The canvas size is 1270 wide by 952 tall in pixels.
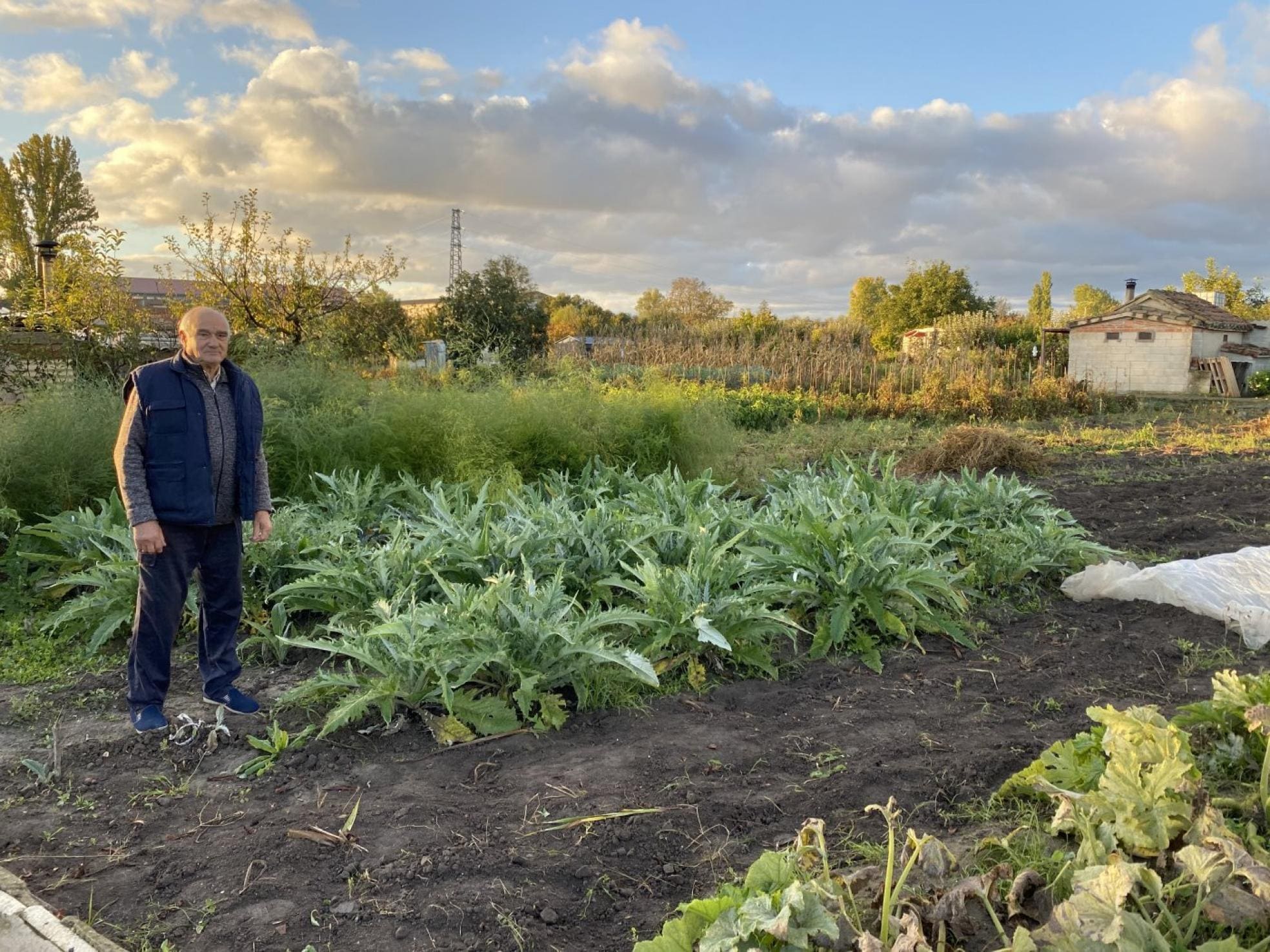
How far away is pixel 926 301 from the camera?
155 feet

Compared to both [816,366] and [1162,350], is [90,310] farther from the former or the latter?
[1162,350]

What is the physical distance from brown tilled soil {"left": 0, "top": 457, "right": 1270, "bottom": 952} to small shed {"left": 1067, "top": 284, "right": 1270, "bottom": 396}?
23.9 meters

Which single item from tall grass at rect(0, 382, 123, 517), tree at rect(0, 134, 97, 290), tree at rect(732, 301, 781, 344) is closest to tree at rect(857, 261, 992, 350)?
tree at rect(732, 301, 781, 344)

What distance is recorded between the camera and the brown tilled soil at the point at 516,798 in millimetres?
2201

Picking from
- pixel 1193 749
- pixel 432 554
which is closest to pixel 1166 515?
pixel 1193 749

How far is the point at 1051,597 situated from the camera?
4984mm

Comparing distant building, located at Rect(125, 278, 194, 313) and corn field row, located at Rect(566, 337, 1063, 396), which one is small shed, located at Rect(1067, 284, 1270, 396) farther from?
distant building, located at Rect(125, 278, 194, 313)

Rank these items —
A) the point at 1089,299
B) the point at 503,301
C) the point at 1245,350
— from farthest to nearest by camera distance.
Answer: the point at 1089,299
the point at 503,301
the point at 1245,350

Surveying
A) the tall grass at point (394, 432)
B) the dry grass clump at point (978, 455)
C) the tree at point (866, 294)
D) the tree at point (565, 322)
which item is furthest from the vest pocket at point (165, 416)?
the tree at point (866, 294)

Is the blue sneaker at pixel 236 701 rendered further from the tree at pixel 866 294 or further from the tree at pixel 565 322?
the tree at pixel 866 294

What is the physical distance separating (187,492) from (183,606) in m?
0.50

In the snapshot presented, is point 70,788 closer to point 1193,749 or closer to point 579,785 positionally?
point 579,785

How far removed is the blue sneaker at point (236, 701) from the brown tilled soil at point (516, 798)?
0.11 meters

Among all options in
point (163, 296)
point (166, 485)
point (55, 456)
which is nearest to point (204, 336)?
point (166, 485)
